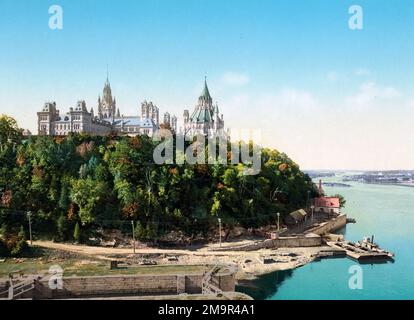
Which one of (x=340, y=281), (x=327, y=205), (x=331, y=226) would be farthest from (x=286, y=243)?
(x=327, y=205)

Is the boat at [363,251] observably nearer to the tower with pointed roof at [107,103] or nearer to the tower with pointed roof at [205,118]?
the tower with pointed roof at [205,118]

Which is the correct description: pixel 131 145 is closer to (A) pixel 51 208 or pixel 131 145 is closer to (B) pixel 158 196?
(B) pixel 158 196

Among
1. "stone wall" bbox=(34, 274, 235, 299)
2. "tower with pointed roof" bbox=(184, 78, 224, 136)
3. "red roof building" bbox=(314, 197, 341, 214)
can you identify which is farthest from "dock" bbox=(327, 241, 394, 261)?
"tower with pointed roof" bbox=(184, 78, 224, 136)

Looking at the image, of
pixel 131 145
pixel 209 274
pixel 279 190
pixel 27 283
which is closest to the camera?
pixel 27 283

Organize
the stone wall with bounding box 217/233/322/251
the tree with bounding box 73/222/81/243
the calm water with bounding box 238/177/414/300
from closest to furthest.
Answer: the calm water with bounding box 238/177/414/300, the tree with bounding box 73/222/81/243, the stone wall with bounding box 217/233/322/251

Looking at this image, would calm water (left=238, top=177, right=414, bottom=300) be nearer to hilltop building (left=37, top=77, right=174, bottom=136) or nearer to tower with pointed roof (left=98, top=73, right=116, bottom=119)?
hilltop building (left=37, top=77, right=174, bottom=136)

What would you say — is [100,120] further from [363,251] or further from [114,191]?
[363,251]
